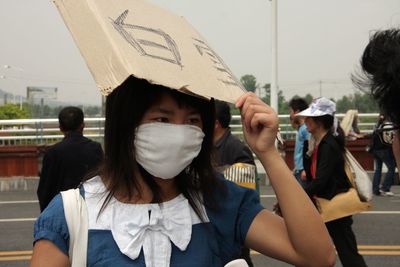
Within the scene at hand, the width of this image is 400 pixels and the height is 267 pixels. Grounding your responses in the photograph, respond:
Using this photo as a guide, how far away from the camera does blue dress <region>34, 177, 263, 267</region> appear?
4.94ft

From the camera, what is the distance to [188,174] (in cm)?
176

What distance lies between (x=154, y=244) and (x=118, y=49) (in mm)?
543

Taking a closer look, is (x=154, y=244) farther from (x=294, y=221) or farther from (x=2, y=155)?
(x=2, y=155)

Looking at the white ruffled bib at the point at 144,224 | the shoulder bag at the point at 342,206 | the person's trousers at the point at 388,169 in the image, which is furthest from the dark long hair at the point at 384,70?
the person's trousers at the point at 388,169

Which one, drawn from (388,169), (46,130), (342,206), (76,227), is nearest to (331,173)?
(342,206)

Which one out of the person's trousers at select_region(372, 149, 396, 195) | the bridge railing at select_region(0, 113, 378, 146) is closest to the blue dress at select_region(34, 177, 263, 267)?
the person's trousers at select_region(372, 149, 396, 195)

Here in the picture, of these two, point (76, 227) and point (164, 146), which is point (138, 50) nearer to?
point (164, 146)

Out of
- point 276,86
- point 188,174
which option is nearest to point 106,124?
point 188,174

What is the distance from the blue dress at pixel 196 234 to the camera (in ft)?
4.94

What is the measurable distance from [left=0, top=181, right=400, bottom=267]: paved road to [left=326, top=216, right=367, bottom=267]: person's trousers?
1.29m

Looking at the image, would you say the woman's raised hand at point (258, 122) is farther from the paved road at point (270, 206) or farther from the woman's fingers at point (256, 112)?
the paved road at point (270, 206)

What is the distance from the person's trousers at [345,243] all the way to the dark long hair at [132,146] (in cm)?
288

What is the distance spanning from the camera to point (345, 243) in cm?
436

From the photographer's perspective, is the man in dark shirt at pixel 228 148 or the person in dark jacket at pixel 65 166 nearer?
the man in dark shirt at pixel 228 148
